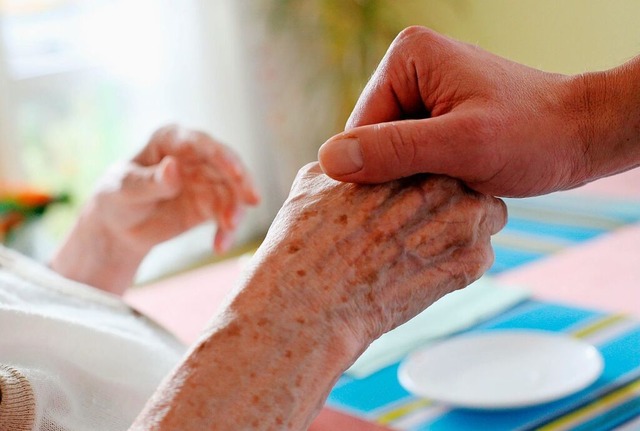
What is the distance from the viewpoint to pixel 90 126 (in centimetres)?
354

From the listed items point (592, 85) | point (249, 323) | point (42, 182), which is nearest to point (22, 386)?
point (249, 323)

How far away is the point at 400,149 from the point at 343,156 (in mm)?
47

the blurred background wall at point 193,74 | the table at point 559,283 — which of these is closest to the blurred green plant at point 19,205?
the blurred background wall at point 193,74

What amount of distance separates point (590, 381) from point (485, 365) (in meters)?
0.13

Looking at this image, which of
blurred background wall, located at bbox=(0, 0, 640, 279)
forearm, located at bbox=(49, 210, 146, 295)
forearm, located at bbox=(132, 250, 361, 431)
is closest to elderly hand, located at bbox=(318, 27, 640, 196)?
forearm, located at bbox=(132, 250, 361, 431)

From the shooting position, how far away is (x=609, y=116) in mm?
797

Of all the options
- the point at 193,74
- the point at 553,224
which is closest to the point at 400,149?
the point at 553,224

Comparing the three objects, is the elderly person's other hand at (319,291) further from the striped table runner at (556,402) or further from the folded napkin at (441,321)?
the folded napkin at (441,321)

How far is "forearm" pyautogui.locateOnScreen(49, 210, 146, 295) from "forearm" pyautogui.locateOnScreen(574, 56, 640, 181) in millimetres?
799

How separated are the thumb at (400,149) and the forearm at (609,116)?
0.48 feet

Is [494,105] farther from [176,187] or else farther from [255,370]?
[176,187]

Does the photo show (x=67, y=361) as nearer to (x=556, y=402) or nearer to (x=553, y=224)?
(x=556, y=402)

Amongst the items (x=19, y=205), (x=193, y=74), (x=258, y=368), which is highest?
(x=258, y=368)

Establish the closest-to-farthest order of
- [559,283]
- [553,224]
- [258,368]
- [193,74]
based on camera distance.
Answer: [258,368] → [559,283] → [553,224] → [193,74]
